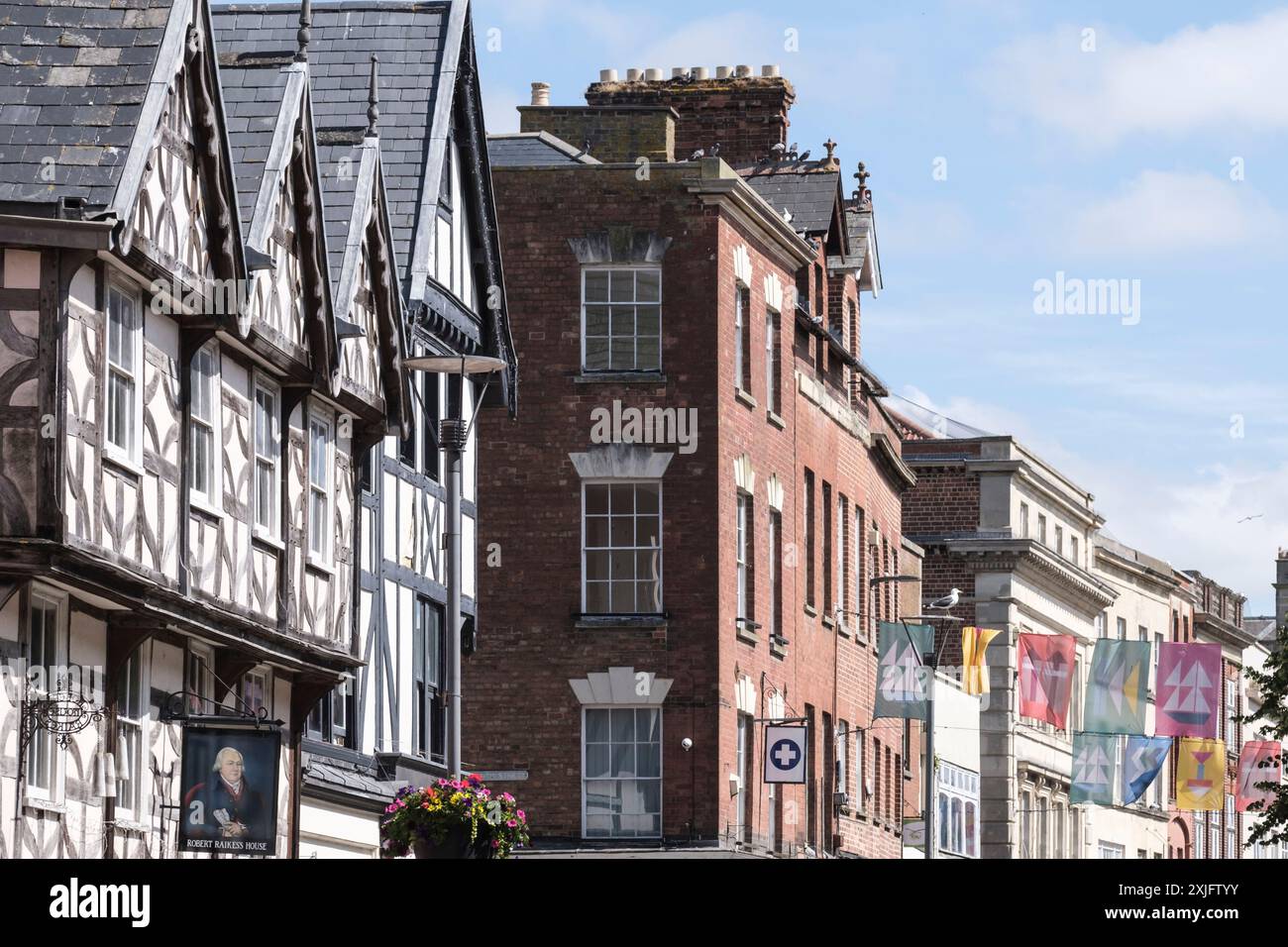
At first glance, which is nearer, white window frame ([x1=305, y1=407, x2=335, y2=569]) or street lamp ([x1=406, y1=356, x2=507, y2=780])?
street lamp ([x1=406, y1=356, x2=507, y2=780])

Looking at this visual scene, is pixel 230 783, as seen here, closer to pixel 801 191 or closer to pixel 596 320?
pixel 596 320

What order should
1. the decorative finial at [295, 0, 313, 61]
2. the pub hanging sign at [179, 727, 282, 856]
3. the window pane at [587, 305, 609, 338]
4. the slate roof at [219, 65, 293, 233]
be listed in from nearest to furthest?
the pub hanging sign at [179, 727, 282, 856], the slate roof at [219, 65, 293, 233], the decorative finial at [295, 0, 313, 61], the window pane at [587, 305, 609, 338]

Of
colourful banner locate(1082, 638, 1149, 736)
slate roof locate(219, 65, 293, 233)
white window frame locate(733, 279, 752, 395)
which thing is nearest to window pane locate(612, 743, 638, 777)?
white window frame locate(733, 279, 752, 395)

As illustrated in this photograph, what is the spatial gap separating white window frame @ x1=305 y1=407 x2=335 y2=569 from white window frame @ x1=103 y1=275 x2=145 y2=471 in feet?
17.3

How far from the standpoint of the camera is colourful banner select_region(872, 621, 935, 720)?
1906 inches

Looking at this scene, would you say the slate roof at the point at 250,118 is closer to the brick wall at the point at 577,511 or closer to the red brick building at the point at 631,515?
the brick wall at the point at 577,511

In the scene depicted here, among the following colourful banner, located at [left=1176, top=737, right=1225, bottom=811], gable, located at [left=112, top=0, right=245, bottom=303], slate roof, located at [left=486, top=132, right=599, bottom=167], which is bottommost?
colourful banner, located at [left=1176, top=737, right=1225, bottom=811]

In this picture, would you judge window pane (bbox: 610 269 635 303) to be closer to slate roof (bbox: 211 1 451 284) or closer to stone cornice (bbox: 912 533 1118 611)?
slate roof (bbox: 211 1 451 284)

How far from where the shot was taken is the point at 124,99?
23.4m

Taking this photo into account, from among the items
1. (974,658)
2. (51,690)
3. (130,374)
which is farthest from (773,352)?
(51,690)
